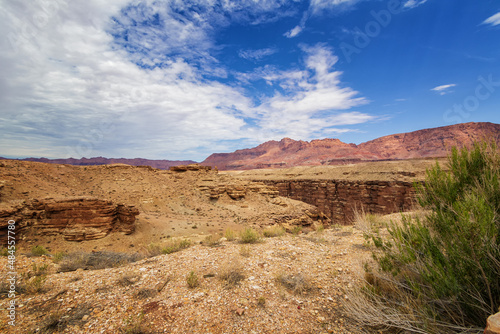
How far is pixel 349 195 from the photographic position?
2850 cm

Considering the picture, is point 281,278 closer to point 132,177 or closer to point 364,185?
point 132,177

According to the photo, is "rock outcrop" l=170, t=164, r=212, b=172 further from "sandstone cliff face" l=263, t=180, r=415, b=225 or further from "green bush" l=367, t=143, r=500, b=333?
"green bush" l=367, t=143, r=500, b=333

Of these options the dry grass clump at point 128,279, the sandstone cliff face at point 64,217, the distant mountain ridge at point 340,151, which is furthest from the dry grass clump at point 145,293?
the distant mountain ridge at point 340,151

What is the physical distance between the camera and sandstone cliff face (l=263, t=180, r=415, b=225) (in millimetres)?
23609

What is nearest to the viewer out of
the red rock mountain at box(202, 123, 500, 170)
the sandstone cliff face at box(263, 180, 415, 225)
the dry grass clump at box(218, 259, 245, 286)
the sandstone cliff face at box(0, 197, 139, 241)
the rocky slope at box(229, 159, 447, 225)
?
the dry grass clump at box(218, 259, 245, 286)

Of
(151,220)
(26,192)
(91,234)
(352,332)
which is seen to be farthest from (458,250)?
(26,192)

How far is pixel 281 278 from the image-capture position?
4438 mm

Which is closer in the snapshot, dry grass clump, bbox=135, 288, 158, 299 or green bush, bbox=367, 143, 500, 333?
green bush, bbox=367, 143, 500, 333

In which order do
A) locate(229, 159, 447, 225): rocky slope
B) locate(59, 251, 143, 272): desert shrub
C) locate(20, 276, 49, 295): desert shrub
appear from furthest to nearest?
locate(229, 159, 447, 225): rocky slope
locate(59, 251, 143, 272): desert shrub
locate(20, 276, 49, 295): desert shrub

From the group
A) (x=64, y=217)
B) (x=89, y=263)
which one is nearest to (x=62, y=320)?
(x=89, y=263)

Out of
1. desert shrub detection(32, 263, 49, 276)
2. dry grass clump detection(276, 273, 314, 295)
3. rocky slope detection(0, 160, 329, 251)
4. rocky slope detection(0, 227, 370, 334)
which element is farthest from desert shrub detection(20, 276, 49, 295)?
rocky slope detection(0, 160, 329, 251)

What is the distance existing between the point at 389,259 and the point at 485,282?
1.19m

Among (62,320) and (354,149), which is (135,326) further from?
(354,149)

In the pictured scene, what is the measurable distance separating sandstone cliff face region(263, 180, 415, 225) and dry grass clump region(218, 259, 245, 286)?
20.3m
